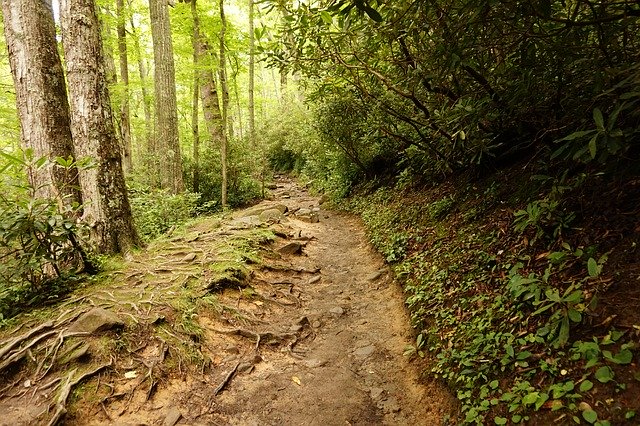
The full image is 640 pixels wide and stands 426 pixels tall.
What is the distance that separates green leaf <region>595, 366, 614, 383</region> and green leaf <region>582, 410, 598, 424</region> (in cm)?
21

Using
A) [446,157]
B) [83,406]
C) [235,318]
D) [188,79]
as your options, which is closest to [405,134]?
[446,157]

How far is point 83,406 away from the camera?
3225 millimetres

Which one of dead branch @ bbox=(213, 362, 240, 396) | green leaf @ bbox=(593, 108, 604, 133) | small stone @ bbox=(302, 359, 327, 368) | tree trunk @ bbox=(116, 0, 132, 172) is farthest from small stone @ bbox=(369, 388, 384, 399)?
tree trunk @ bbox=(116, 0, 132, 172)

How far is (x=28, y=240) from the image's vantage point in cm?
426

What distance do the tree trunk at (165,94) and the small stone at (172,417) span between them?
23.8ft

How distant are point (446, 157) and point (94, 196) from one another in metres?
5.60

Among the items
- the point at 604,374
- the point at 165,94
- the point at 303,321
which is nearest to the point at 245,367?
the point at 303,321

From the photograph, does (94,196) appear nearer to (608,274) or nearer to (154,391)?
(154,391)

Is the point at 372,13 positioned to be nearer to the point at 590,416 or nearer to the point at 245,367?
the point at 590,416

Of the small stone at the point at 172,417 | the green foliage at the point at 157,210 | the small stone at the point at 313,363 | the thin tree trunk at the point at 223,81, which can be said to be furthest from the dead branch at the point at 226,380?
the thin tree trunk at the point at 223,81

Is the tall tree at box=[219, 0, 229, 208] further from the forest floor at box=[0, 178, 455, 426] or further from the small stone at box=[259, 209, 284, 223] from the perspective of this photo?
the forest floor at box=[0, 178, 455, 426]

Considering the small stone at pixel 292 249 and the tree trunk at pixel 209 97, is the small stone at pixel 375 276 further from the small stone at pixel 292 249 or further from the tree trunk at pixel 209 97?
the tree trunk at pixel 209 97

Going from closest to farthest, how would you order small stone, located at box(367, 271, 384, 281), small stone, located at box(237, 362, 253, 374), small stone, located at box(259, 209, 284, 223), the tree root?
1. the tree root
2. small stone, located at box(237, 362, 253, 374)
3. small stone, located at box(367, 271, 384, 281)
4. small stone, located at box(259, 209, 284, 223)

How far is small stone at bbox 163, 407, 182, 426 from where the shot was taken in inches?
131
